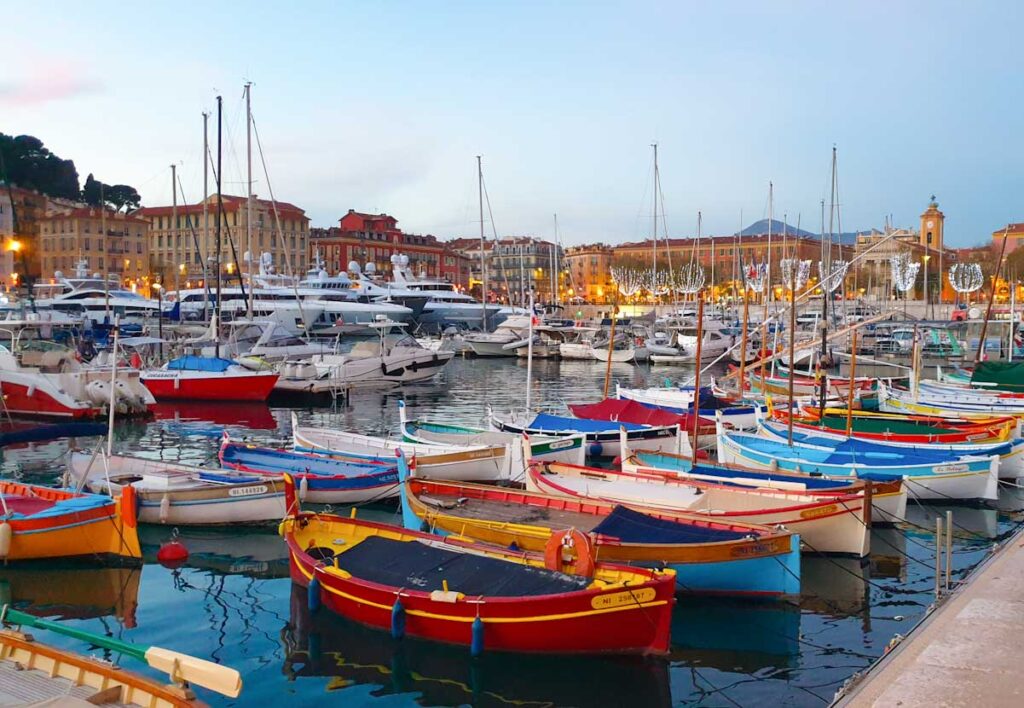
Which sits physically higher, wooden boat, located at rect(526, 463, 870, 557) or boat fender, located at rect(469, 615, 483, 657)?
wooden boat, located at rect(526, 463, 870, 557)

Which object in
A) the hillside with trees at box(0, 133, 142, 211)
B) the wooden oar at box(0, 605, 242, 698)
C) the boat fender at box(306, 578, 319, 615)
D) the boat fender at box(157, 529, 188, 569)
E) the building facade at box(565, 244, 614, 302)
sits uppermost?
the hillside with trees at box(0, 133, 142, 211)

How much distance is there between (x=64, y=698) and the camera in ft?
23.1

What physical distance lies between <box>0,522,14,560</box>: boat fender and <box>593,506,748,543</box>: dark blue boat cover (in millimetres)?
9447

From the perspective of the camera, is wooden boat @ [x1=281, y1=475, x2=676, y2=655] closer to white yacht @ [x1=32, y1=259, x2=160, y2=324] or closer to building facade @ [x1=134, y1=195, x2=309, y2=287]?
white yacht @ [x1=32, y1=259, x2=160, y2=324]

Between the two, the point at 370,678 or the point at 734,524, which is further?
the point at 734,524

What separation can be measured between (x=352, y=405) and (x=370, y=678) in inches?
1048

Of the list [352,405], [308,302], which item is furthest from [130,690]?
[308,302]

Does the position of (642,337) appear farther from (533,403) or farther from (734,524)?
(734,524)

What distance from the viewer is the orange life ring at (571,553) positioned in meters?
11.2

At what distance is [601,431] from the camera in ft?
81.3

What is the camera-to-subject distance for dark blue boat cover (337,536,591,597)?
36.1 ft

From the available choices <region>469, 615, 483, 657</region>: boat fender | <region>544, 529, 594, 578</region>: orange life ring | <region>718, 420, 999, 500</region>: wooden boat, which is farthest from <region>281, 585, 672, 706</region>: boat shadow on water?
<region>718, 420, 999, 500</region>: wooden boat

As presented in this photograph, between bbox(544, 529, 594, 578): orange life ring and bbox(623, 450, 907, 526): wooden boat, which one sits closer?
bbox(544, 529, 594, 578): orange life ring

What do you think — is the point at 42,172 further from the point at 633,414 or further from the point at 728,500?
the point at 728,500
